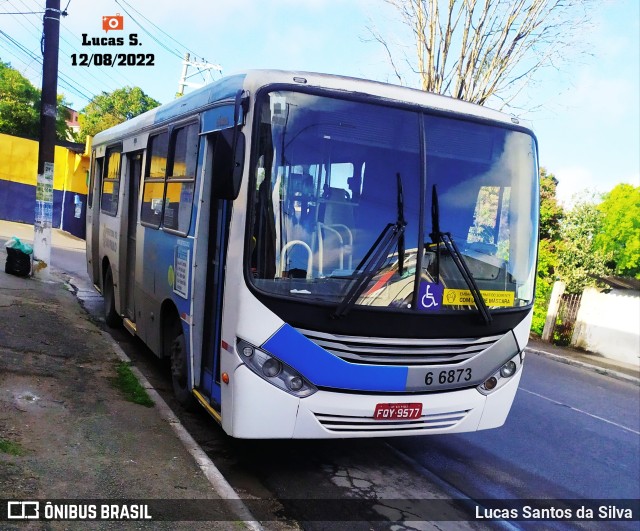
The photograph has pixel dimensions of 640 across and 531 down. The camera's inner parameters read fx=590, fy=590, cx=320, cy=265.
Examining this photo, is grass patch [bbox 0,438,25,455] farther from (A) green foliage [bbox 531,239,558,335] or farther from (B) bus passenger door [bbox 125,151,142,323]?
(A) green foliage [bbox 531,239,558,335]

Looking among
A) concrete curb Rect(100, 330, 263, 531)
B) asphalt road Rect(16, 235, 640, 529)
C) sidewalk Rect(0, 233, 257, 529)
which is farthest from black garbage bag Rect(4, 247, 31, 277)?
concrete curb Rect(100, 330, 263, 531)

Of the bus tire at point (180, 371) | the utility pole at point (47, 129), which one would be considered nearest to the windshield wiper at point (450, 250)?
the bus tire at point (180, 371)

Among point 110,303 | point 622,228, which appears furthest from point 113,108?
point 110,303

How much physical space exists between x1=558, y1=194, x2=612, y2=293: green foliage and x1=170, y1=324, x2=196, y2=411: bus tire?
528 inches

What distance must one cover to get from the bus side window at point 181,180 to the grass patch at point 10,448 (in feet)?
7.24

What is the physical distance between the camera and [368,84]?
456 cm

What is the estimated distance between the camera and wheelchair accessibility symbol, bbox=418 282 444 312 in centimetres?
431

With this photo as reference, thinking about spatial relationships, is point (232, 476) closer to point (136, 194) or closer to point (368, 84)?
point (368, 84)

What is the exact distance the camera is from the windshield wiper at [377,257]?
4078 mm

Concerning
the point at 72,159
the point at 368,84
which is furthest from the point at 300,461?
the point at 72,159

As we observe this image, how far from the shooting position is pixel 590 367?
45.0 feet

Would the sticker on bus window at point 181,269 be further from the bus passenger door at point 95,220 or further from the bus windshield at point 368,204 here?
the bus passenger door at point 95,220

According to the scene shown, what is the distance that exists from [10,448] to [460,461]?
12.9 feet

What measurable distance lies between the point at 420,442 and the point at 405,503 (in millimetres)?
1589
